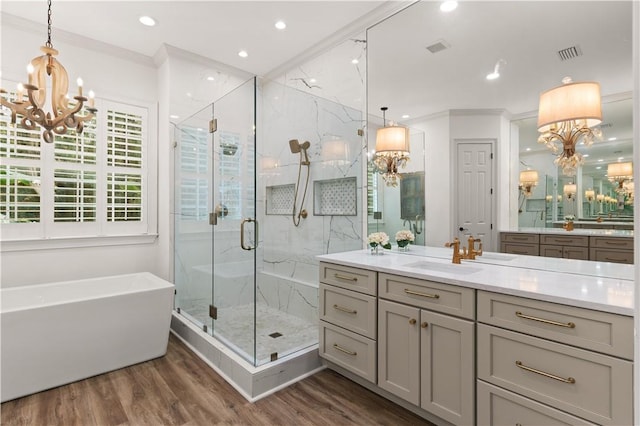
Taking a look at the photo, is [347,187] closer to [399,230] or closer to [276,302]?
[399,230]

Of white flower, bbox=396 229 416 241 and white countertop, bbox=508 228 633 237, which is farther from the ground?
white countertop, bbox=508 228 633 237

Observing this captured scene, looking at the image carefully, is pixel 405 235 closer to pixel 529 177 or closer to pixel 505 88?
pixel 529 177

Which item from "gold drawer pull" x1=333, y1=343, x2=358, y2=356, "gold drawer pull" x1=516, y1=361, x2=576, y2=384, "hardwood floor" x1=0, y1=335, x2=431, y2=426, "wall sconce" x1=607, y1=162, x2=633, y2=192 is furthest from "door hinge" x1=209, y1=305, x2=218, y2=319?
"wall sconce" x1=607, y1=162, x2=633, y2=192

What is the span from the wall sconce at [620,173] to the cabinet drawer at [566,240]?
0.31m

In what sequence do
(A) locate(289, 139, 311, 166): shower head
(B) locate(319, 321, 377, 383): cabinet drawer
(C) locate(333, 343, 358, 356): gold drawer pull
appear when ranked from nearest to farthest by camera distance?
(B) locate(319, 321, 377, 383): cabinet drawer
(C) locate(333, 343, 358, 356): gold drawer pull
(A) locate(289, 139, 311, 166): shower head

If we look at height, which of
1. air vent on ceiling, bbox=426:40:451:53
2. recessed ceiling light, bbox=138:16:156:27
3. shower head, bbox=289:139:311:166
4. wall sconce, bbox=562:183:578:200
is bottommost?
wall sconce, bbox=562:183:578:200

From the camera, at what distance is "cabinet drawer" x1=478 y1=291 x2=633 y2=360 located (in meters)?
1.20

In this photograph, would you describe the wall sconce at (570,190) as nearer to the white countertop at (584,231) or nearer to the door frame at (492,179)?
the white countertop at (584,231)

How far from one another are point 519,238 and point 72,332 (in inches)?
122

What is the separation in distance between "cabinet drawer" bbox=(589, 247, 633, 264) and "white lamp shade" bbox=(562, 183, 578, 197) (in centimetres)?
31

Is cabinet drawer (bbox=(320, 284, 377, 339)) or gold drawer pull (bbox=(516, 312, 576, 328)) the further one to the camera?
cabinet drawer (bbox=(320, 284, 377, 339))

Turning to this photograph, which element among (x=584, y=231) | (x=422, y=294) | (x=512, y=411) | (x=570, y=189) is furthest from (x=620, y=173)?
(x=512, y=411)

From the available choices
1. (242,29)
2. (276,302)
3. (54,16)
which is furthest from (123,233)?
(242,29)

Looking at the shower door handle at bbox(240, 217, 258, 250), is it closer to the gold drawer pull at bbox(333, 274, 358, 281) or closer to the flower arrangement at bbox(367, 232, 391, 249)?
the gold drawer pull at bbox(333, 274, 358, 281)
